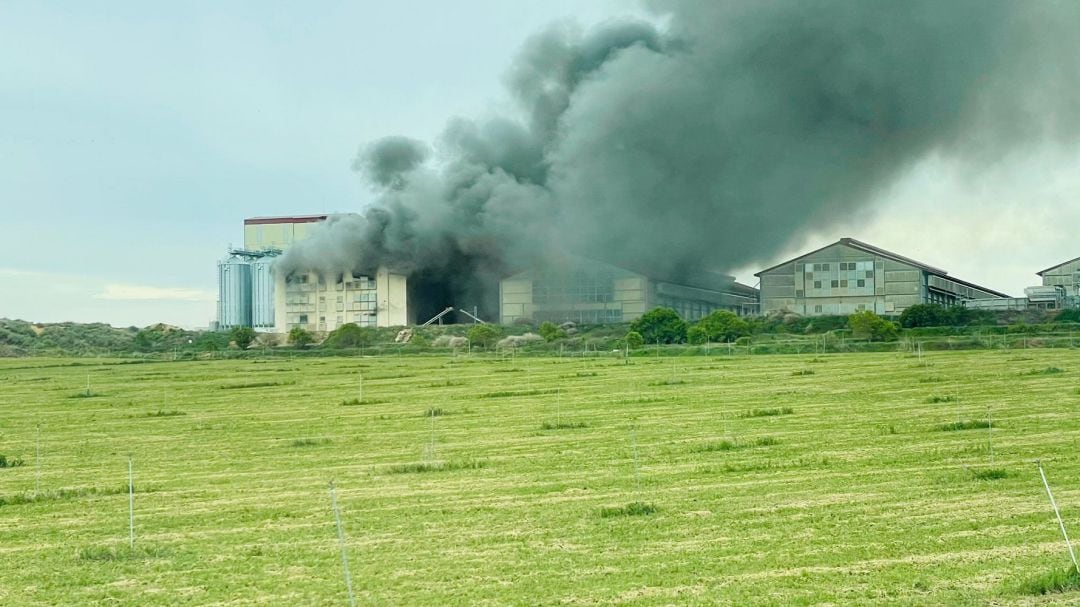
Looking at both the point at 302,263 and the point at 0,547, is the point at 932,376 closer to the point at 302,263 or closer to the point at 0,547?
the point at 0,547

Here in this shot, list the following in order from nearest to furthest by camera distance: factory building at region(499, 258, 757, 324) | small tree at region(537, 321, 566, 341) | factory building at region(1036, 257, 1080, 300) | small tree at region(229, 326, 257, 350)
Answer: small tree at region(537, 321, 566, 341) → factory building at region(499, 258, 757, 324) → small tree at region(229, 326, 257, 350) → factory building at region(1036, 257, 1080, 300)

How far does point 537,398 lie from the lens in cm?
3834

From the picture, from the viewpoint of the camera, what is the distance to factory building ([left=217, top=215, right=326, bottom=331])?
114 meters

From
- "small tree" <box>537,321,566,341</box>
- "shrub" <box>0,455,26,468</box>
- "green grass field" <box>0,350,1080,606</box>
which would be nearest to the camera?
"green grass field" <box>0,350,1080,606</box>

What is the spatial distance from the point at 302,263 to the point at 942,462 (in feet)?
292

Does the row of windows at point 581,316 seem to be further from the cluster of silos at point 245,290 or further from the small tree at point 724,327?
the cluster of silos at point 245,290

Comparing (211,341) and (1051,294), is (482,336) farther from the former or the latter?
(1051,294)

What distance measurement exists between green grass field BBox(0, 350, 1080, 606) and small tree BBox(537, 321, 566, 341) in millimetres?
46981

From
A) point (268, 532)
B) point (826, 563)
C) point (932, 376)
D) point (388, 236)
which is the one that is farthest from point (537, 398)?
point (388, 236)

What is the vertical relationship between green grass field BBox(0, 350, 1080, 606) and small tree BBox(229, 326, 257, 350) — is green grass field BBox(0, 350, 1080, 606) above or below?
below

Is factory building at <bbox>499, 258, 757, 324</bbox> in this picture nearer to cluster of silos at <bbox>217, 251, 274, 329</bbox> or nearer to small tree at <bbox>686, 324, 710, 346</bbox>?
small tree at <bbox>686, 324, 710, 346</bbox>

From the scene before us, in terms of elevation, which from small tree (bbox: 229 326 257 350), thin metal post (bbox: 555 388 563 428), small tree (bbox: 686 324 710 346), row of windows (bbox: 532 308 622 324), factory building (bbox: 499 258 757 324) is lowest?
thin metal post (bbox: 555 388 563 428)

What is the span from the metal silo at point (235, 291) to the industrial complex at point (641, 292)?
313mm

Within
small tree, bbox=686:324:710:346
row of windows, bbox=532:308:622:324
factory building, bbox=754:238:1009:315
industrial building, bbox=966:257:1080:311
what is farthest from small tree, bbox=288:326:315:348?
industrial building, bbox=966:257:1080:311
